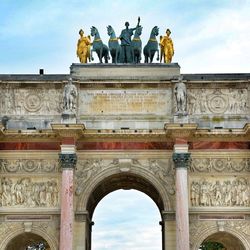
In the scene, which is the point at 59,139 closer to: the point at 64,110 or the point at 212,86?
the point at 64,110

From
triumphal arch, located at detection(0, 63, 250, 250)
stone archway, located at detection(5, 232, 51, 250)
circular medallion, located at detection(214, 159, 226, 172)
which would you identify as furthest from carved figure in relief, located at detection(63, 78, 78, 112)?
circular medallion, located at detection(214, 159, 226, 172)

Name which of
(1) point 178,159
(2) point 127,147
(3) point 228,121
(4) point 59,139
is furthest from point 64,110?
(3) point 228,121

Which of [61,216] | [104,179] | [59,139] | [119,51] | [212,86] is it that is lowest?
[61,216]

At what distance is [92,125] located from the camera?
79.5 ft

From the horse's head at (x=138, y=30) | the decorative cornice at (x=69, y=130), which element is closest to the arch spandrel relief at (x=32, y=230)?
the decorative cornice at (x=69, y=130)

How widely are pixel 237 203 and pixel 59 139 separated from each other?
23.9ft

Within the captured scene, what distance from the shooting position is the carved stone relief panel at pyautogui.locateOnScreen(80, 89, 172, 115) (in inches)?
964

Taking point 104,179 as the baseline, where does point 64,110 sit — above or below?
above

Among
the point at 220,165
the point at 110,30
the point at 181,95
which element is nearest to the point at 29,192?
the point at 181,95

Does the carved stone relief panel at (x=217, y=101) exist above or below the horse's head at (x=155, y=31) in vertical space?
below

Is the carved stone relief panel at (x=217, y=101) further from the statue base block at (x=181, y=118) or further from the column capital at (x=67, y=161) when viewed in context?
the column capital at (x=67, y=161)

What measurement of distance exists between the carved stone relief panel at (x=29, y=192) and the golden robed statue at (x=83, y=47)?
538 centimetres

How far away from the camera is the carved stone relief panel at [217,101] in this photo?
967 inches

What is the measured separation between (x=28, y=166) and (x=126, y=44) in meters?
6.73
